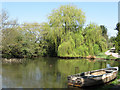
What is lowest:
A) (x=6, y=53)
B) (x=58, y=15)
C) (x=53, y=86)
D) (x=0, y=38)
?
(x=53, y=86)

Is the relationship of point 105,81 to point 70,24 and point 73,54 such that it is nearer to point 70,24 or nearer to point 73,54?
point 73,54

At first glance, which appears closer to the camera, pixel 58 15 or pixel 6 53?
pixel 6 53

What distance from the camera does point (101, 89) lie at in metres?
8.77

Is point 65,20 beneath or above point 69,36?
above

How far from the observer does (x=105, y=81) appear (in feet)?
32.3

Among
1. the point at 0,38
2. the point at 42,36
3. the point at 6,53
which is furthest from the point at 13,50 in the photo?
the point at 42,36

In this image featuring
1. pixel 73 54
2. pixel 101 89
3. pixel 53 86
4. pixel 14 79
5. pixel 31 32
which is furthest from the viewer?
pixel 31 32

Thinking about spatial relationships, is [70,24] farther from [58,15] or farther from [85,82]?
[85,82]

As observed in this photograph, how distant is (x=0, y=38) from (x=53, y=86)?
961 centimetres

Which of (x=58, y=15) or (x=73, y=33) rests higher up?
(x=58, y=15)

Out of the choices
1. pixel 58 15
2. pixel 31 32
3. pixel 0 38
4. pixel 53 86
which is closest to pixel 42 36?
pixel 31 32

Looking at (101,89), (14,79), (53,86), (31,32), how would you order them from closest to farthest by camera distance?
(101,89) < (53,86) < (14,79) < (31,32)

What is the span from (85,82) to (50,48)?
72.0 ft

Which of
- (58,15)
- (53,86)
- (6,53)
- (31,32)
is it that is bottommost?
(53,86)
